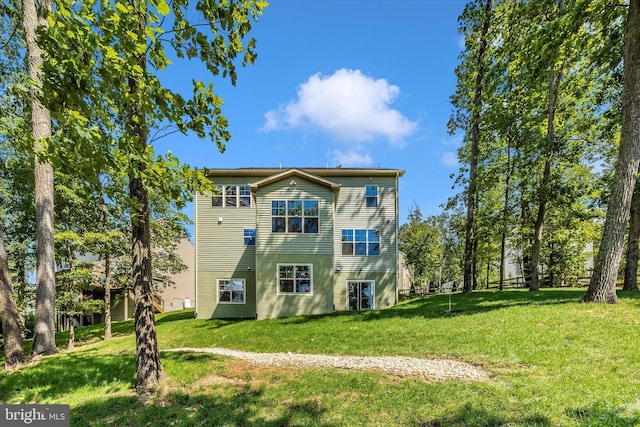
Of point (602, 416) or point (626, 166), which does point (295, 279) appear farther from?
point (626, 166)

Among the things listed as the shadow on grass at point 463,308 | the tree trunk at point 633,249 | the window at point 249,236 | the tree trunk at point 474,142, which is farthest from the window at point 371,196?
the tree trunk at point 633,249

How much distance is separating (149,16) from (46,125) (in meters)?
7.97

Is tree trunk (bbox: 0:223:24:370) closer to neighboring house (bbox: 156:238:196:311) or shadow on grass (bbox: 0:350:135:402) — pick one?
shadow on grass (bbox: 0:350:135:402)

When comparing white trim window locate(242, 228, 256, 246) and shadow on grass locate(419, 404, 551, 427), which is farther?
white trim window locate(242, 228, 256, 246)

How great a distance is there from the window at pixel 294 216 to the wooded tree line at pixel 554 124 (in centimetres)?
889

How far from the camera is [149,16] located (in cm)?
430

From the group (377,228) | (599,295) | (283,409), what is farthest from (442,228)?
(283,409)

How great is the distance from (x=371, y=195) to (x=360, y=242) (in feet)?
9.81

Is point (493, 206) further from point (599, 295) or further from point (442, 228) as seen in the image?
point (442, 228)

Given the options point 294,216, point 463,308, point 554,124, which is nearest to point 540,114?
point 554,124

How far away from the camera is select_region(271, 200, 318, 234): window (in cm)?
1550

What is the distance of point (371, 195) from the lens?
59.1ft

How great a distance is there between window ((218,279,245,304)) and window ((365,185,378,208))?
8876 millimetres

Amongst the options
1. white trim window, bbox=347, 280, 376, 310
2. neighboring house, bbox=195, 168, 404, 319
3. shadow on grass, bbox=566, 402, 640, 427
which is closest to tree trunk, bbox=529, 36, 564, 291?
neighboring house, bbox=195, 168, 404, 319
